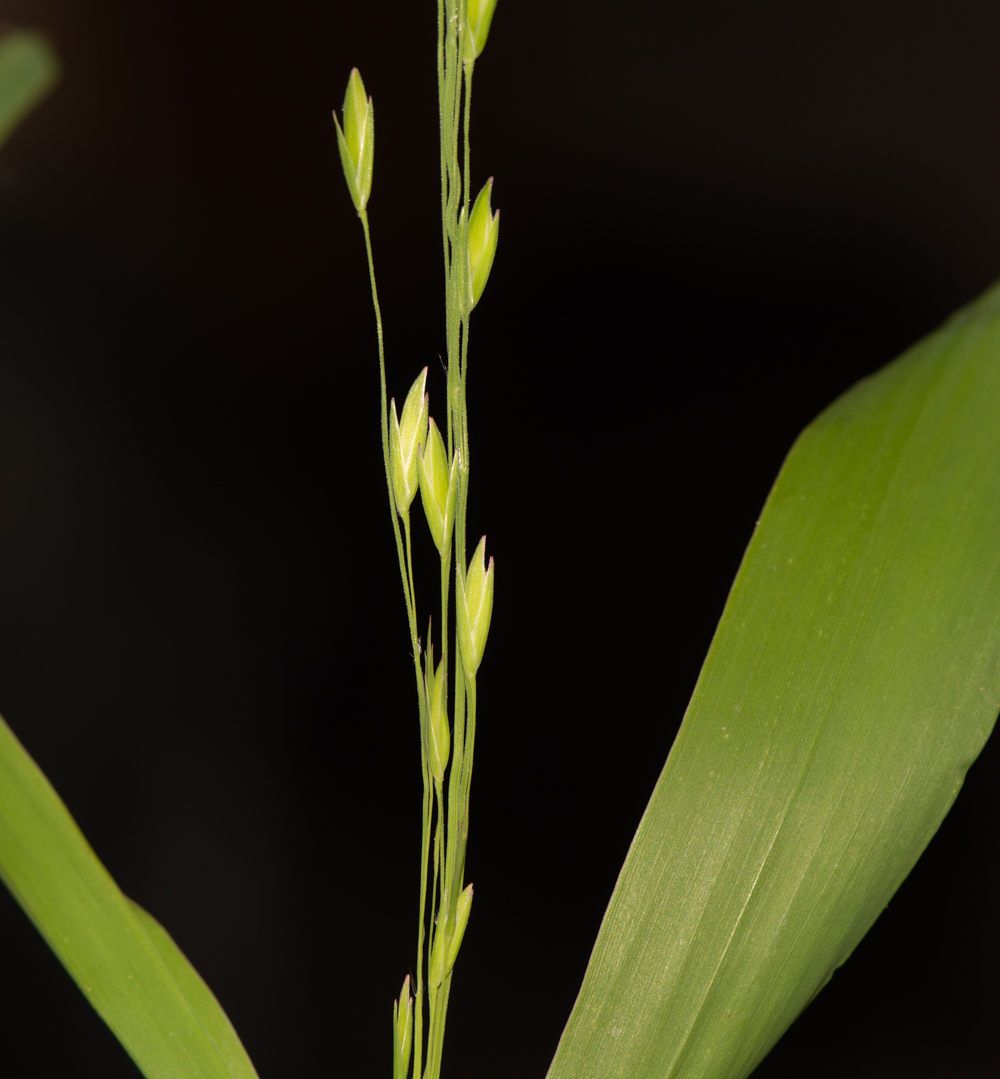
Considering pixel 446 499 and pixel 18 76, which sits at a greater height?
pixel 18 76

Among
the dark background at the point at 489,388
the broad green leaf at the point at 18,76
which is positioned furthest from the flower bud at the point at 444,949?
the dark background at the point at 489,388

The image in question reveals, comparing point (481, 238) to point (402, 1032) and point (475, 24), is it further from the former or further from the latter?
point (402, 1032)

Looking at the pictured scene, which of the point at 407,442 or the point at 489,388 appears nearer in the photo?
the point at 407,442

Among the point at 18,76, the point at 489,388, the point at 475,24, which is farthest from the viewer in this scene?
the point at 489,388

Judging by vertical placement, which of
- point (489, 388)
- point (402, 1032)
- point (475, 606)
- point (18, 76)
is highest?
point (489, 388)

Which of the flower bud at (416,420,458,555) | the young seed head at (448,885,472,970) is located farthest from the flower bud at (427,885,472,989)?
the flower bud at (416,420,458,555)

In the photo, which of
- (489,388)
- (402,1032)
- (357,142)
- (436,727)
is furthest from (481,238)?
(489,388)

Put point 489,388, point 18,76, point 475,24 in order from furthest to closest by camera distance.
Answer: point 489,388, point 18,76, point 475,24
